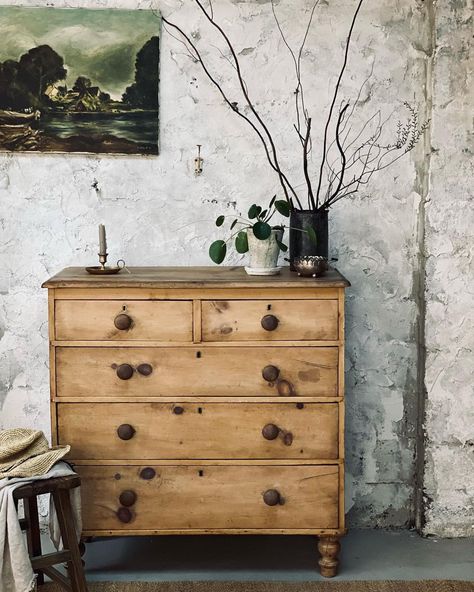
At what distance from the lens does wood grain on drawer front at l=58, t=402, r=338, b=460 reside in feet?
10.7

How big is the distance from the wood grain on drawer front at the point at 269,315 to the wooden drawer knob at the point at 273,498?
623 mm

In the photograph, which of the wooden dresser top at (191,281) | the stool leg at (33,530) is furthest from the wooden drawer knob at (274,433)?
the stool leg at (33,530)

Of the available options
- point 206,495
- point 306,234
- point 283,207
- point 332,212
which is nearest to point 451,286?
point 332,212

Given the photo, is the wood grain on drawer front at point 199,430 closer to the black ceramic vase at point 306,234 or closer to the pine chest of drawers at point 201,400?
the pine chest of drawers at point 201,400

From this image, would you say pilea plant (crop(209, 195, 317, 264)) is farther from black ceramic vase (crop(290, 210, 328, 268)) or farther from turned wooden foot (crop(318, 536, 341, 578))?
turned wooden foot (crop(318, 536, 341, 578))

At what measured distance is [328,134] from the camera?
3.77 meters

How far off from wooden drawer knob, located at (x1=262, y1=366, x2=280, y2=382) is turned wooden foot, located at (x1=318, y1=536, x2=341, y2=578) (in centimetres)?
73

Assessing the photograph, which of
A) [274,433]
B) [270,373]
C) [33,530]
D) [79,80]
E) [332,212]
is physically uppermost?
[79,80]

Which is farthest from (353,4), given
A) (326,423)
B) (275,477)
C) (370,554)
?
(370,554)

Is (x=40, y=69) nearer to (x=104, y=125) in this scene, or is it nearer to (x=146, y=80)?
(x=104, y=125)

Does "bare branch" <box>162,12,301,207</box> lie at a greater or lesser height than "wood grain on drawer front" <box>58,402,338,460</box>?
greater

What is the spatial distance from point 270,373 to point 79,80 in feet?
Answer: 5.32

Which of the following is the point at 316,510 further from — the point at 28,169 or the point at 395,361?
the point at 28,169

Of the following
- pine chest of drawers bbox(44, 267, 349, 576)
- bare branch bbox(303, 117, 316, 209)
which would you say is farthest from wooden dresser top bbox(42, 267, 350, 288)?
bare branch bbox(303, 117, 316, 209)
